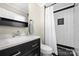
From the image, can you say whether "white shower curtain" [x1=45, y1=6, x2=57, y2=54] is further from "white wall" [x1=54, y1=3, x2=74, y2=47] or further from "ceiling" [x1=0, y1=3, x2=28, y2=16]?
"ceiling" [x1=0, y1=3, x2=28, y2=16]

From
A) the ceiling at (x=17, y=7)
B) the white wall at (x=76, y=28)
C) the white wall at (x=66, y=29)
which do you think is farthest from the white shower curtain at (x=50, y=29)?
the ceiling at (x=17, y=7)

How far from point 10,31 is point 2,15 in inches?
13.9

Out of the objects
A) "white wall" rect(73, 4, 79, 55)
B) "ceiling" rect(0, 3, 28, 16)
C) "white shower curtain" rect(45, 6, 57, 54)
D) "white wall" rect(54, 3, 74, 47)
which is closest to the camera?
"ceiling" rect(0, 3, 28, 16)

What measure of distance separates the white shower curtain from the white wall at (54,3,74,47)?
0.40 m

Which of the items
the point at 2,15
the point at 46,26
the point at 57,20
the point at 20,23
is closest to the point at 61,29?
the point at 57,20

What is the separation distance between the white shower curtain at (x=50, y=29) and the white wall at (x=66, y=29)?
400 mm

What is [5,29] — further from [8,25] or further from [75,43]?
[75,43]

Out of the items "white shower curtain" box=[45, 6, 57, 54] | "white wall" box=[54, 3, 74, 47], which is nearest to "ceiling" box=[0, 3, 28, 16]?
"white shower curtain" box=[45, 6, 57, 54]

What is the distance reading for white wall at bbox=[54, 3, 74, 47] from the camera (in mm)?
2042

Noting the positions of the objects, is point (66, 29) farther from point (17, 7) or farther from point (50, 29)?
point (17, 7)

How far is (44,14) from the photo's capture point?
2.23 metres

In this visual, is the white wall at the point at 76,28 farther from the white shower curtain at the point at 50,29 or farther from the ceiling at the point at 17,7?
the ceiling at the point at 17,7

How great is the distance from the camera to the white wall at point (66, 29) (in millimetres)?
2042

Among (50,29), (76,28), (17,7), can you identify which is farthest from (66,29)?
(17,7)
